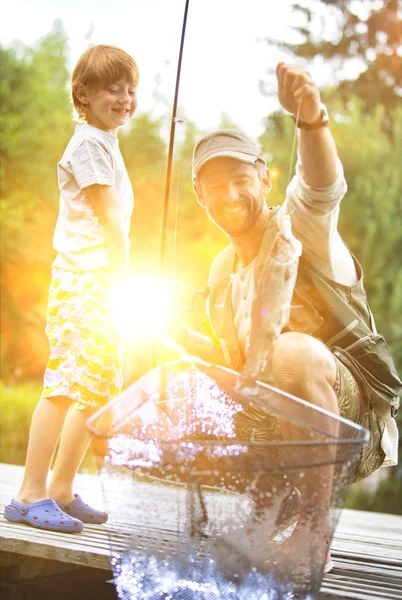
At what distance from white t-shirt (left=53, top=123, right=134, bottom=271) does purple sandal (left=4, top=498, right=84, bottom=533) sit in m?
0.62

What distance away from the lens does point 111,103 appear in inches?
96.9

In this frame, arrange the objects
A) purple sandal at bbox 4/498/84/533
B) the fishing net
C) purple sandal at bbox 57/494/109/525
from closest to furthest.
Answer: the fishing net < purple sandal at bbox 4/498/84/533 < purple sandal at bbox 57/494/109/525

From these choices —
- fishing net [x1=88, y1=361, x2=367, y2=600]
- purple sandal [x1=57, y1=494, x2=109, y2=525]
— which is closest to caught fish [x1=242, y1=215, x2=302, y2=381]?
fishing net [x1=88, y1=361, x2=367, y2=600]

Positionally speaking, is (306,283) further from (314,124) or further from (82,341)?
(82,341)

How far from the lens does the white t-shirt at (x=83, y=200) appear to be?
7.97ft

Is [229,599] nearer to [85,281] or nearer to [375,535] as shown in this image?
[85,281]

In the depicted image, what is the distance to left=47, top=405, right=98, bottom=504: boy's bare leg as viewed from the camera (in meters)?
2.44

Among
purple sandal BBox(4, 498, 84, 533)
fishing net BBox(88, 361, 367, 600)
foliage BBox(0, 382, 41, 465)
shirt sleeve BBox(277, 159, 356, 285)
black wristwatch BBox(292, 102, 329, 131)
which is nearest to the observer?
fishing net BBox(88, 361, 367, 600)

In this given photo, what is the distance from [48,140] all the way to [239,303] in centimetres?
1069

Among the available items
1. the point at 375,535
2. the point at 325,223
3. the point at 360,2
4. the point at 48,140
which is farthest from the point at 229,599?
the point at 360,2

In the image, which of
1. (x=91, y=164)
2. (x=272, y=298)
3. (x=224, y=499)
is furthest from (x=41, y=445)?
(x=272, y=298)

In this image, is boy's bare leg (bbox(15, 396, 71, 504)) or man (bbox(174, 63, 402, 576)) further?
boy's bare leg (bbox(15, 396, 71, 504))

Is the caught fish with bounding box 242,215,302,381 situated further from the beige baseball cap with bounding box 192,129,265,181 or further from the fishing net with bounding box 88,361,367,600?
the beige baseball cap with bounding box 192,129,265,181

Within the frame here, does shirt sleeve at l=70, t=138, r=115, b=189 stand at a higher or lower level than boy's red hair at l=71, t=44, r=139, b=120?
lower
